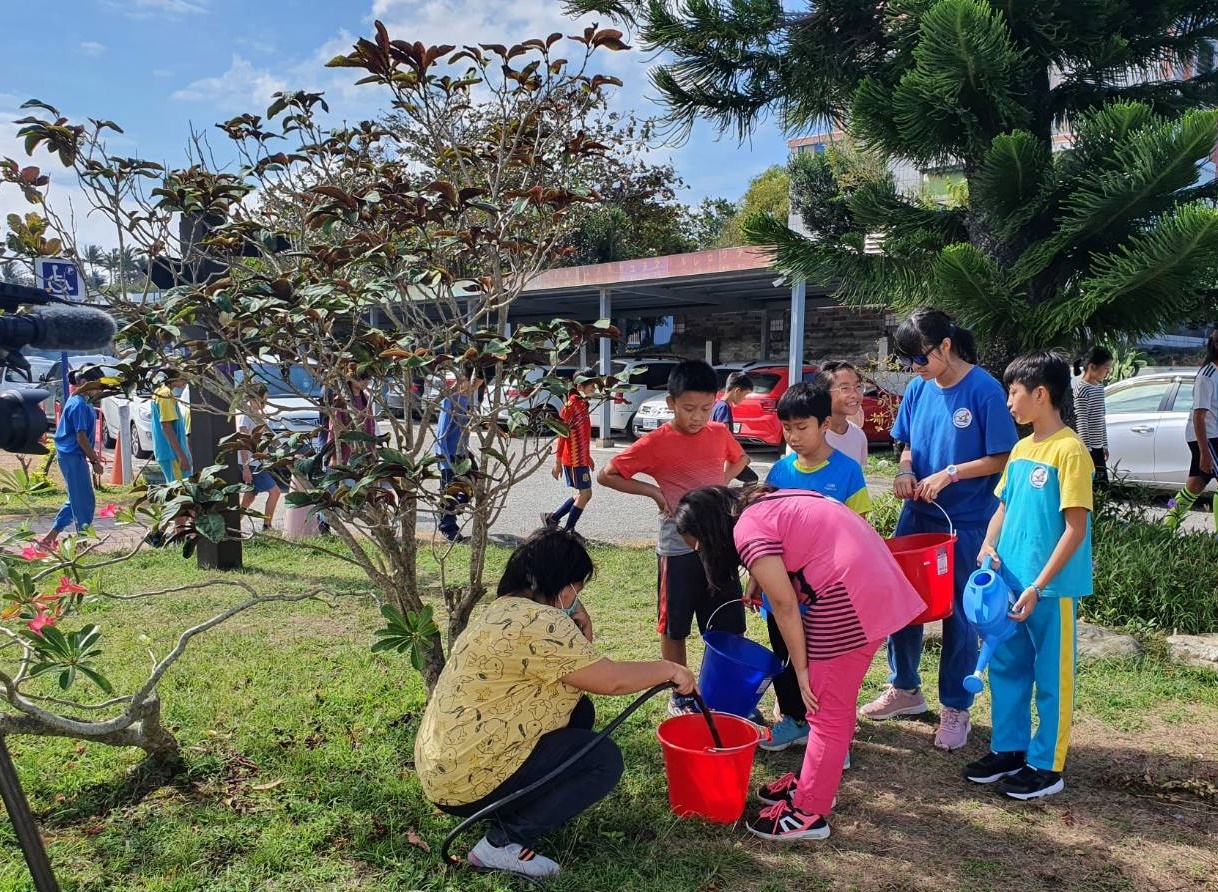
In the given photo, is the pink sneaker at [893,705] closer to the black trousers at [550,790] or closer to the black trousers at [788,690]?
the black trousers at [788,690]

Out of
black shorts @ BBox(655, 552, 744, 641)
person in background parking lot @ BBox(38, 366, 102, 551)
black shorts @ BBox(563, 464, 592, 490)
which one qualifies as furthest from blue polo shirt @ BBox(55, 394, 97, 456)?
black shorts @ BBox(655, 552, 744, 641)

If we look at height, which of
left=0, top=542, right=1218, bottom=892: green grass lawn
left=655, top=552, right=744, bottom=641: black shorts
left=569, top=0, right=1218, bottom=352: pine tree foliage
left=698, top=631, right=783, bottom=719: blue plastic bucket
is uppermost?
left=569, top=0, right=1218, bottom=352: pine tree foliage

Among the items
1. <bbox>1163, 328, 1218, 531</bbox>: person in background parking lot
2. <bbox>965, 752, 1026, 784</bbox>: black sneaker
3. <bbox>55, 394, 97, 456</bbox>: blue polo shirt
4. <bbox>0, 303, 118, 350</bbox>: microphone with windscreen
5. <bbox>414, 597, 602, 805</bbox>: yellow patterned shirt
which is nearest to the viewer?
<bbox>0, 303, 118, 350</bbox>: microphone with windscreen

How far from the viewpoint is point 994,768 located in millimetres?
3160

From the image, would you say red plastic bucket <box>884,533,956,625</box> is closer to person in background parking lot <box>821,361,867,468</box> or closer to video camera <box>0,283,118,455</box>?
person in background parking lot <box>821,361,867,468</box>

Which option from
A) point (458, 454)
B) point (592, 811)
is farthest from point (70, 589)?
point (592, 811)

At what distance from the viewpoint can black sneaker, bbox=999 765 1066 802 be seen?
3045mm

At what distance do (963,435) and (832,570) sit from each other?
1058 millimetres

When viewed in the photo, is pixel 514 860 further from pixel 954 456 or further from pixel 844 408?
pixel 844 408

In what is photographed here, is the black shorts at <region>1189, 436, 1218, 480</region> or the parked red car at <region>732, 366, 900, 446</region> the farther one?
the parked red car at <region>732, 366, 900, 446</region>

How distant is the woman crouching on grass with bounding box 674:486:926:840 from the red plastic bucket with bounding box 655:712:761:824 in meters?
0.13

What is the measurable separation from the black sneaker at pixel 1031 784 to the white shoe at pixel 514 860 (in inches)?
62.7

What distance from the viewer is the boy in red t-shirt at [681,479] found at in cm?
351

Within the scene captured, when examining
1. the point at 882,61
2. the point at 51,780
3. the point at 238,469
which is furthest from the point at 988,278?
the point at 238,469
